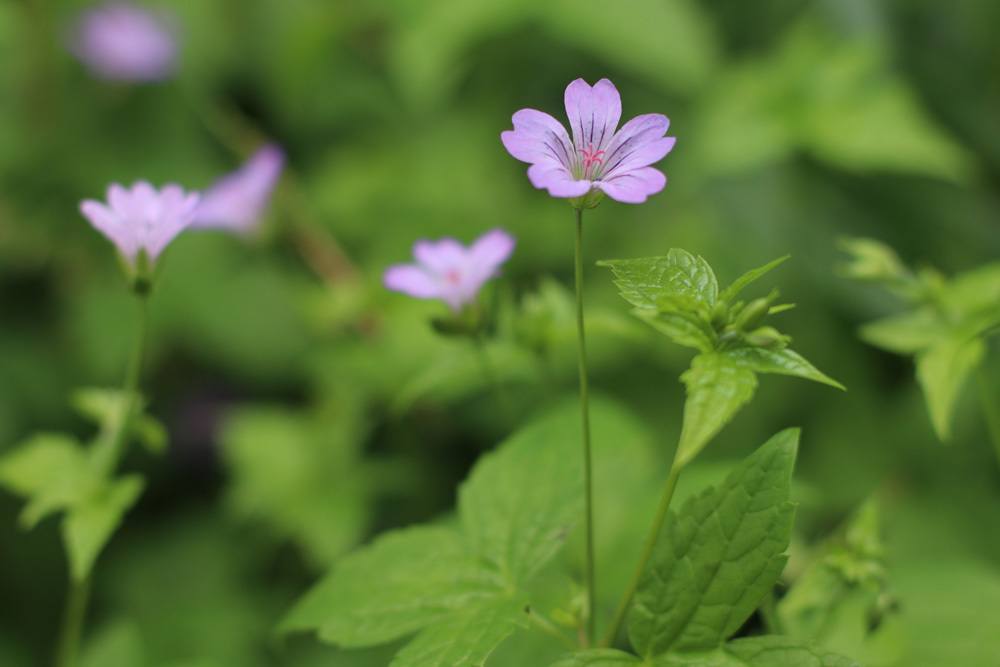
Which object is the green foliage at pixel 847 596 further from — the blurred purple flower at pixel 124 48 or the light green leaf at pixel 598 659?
the blurred purple flower at pixel 124 48

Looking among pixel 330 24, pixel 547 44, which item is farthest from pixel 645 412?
pixel 330 24

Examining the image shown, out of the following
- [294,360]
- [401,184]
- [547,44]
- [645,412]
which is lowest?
[645,412]

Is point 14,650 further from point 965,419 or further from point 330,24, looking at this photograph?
point 965,419

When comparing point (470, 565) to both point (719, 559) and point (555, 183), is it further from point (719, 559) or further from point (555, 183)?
point (555, 183)

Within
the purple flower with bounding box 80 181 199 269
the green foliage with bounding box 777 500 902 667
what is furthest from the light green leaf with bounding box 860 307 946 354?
the purple flower with bounding box 80 181 199 269

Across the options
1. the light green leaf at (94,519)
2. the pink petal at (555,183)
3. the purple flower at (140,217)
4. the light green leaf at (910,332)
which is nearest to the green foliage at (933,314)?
the light green leaf at (910,332)
